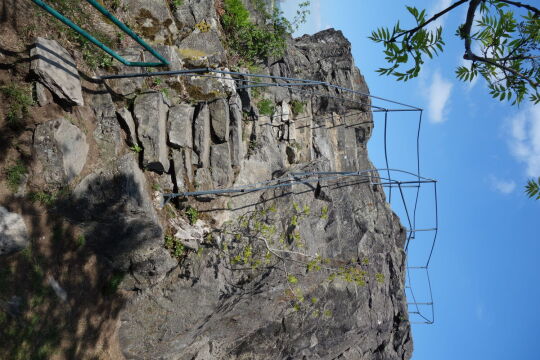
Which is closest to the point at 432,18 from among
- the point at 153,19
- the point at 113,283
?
the point at 113,283

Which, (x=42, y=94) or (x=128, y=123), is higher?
(x=42, y=94)

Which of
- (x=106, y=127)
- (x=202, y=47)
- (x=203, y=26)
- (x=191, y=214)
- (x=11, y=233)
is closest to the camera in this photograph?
(x=11, y=233)

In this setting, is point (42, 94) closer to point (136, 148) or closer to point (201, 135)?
point (136, 148)

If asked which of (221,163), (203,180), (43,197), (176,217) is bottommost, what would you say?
(176,217)

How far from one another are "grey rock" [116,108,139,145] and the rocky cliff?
0.03 meters

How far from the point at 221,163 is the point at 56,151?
11.5 ft

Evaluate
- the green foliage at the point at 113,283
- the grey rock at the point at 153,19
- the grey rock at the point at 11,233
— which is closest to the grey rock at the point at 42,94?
the grey rock at the point at 11,233

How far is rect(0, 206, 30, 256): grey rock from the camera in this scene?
17.4ft

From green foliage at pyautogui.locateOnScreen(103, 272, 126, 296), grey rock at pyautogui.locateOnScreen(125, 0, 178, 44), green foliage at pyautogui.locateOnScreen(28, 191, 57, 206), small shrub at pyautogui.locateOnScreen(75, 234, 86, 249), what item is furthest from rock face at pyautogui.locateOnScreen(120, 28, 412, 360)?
green foliage at pyautogui.locateOnScreen(28, 191, 57, 206)

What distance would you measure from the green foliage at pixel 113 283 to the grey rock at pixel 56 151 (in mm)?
2065

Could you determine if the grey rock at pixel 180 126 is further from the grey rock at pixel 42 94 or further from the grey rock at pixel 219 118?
the grey rock at pixel 42 94

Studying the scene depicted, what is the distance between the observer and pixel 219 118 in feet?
27.6

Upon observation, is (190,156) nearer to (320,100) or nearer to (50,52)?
(50,52)

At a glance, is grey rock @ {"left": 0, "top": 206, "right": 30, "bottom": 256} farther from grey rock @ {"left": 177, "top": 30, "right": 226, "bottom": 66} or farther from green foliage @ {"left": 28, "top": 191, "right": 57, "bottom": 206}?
grey rock @ {"left": 177, "top": 30, "right": 226, "bottom": 66}
